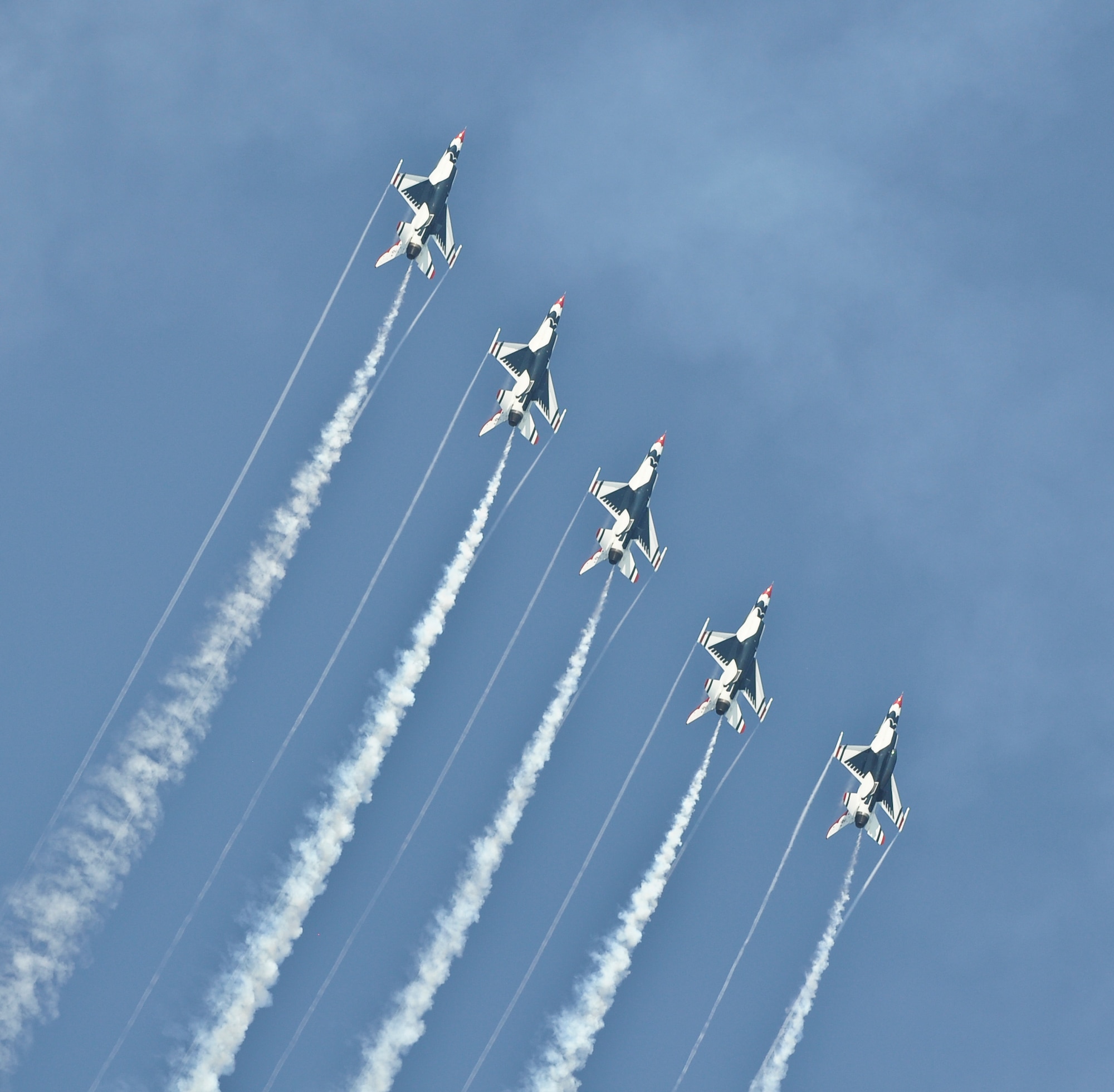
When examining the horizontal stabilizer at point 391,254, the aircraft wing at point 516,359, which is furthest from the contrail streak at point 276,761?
the horizontal stabilizer at point 391,254

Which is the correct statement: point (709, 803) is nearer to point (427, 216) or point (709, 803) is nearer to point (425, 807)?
point (425, 807)

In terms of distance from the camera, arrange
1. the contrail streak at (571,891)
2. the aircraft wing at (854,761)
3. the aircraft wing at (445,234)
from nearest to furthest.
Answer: the contrail streak at (571,891)
the aircraft wing at (854,761)
the aircraft wing at (445,234)

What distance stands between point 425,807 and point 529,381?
22973 mm

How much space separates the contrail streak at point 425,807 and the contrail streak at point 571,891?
14.1 feet

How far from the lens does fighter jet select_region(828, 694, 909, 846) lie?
77188mm

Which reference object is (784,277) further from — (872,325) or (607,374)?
(607,374)

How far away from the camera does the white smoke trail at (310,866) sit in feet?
228

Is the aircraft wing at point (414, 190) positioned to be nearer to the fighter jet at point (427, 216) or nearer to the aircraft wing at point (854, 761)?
the fighter jet at point (427, 216)

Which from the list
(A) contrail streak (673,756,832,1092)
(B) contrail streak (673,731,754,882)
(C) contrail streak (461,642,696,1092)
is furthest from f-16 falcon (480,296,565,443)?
(A) contrail streak (673,756,832,1092)

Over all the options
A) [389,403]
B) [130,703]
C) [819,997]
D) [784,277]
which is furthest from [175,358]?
[819,997]

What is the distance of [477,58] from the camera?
83.4m

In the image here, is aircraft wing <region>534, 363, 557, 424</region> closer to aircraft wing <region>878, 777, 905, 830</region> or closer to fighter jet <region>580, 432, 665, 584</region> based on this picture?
fighter jet <region>580, 432, 665, 584</region>

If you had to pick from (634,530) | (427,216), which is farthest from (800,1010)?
(427,216)

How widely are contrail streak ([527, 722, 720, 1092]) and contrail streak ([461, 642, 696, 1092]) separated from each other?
245 centimetres
